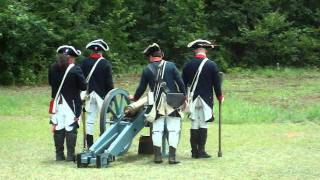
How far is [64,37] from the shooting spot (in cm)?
2362

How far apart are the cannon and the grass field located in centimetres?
17

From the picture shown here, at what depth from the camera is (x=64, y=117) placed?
9.49 meters

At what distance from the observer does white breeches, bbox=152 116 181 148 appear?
9336 mm

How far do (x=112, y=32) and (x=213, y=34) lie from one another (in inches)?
174

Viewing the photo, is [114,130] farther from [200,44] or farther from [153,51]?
[200,44]

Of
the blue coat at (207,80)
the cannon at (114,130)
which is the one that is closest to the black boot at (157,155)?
the cannon at (114,130)

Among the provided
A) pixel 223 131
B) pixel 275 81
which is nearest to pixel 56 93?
pixel 223 131

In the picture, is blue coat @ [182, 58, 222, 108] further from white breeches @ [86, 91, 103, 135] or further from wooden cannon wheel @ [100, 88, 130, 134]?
white breeches @ [86, 91, 103, 135]

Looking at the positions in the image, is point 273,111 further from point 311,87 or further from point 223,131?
point 311,87

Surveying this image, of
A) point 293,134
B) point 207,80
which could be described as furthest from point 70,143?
point 293,134

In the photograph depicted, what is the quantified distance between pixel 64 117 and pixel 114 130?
724mm

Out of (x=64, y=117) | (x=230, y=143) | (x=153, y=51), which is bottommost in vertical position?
(x=230, y=143)

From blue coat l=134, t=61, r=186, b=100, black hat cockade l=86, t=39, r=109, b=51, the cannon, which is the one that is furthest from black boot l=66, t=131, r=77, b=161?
black hat cockade l=86, t=39, r=109, b=51

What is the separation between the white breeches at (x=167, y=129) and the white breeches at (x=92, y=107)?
1.24 m
